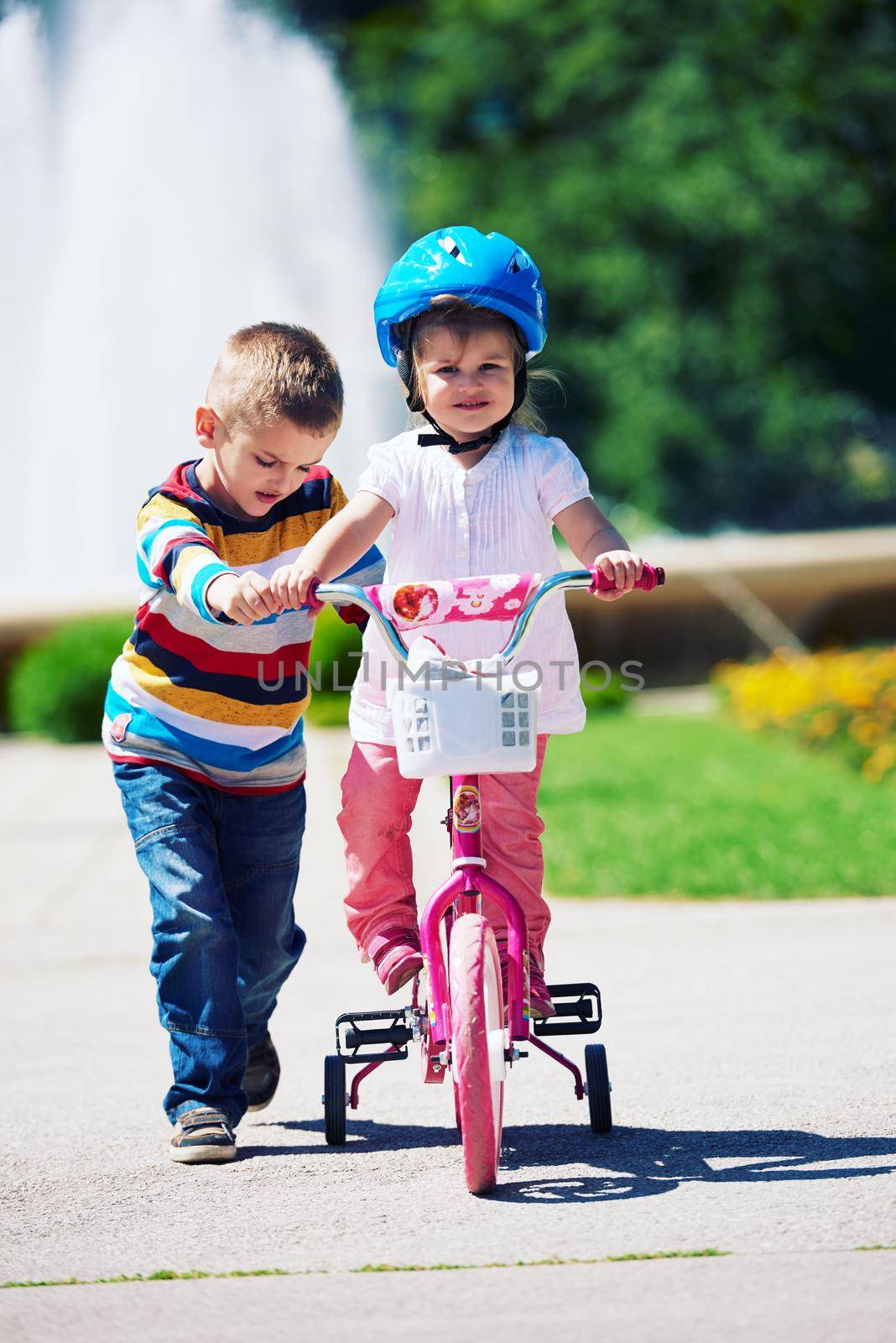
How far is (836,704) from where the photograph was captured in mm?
10820

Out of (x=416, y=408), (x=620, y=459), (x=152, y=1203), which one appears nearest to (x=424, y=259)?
(x=416, y=408)

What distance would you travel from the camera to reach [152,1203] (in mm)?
3445

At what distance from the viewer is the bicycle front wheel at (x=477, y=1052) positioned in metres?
3.31

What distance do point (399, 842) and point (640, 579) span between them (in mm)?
840

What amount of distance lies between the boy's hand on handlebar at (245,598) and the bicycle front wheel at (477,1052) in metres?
0.70

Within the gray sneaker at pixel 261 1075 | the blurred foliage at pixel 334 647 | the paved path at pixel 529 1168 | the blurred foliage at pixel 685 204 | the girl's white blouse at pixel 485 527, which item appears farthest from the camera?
the blurred foliage at pixel 685 204

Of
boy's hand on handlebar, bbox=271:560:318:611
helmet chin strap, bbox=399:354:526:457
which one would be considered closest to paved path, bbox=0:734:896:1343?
boy's hand on handlebar, bbox=271:560:318:611

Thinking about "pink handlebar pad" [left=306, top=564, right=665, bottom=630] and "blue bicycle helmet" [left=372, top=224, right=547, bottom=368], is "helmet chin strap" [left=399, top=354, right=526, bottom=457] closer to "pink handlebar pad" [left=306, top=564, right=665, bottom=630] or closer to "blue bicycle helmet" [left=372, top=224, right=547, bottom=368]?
"blue bicycle helmet" [left=372, top=224, right=547, bottom=368]

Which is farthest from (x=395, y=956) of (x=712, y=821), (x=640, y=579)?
(x=712, y=821)

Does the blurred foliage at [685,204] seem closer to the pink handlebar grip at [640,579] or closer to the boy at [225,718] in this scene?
the boy at [225,718]

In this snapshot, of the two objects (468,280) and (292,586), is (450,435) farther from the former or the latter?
(292,586)

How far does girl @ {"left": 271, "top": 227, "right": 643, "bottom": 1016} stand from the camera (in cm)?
365

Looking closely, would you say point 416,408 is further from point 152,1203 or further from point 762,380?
point 762,380

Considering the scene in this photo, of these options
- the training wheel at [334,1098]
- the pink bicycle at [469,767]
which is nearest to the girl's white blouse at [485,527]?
the pink bicycle at [469,767]
